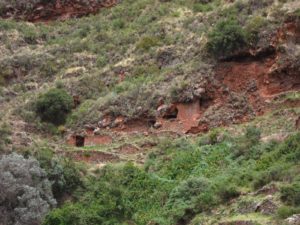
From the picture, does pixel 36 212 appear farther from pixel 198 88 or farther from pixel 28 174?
pixel 198 88

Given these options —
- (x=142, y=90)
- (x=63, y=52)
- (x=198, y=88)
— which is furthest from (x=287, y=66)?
(x=63, y=52)

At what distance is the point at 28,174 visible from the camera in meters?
24.6

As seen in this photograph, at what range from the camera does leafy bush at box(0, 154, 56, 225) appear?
23266mm

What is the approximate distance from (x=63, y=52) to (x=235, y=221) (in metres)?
24.0

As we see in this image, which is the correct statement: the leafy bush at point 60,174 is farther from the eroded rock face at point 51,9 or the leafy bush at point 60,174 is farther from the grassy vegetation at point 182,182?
the eroded rock face at point 51,9

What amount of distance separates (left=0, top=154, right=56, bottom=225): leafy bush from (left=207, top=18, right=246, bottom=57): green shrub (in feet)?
31.0

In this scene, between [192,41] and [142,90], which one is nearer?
[142,90]

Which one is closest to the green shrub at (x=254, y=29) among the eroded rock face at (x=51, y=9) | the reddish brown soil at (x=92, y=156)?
the reddish brown soil at (x=92, y=156)

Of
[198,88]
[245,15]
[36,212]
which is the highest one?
[245,15]

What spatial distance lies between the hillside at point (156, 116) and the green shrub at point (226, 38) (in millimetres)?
53

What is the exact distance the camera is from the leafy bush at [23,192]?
2327 cm

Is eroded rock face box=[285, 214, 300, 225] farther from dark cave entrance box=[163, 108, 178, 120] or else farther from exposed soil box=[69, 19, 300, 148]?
dark cave entrance box=[163, 108, 178, 120]

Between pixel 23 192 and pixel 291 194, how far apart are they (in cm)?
871

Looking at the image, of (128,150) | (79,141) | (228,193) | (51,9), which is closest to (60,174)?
(128,150)
